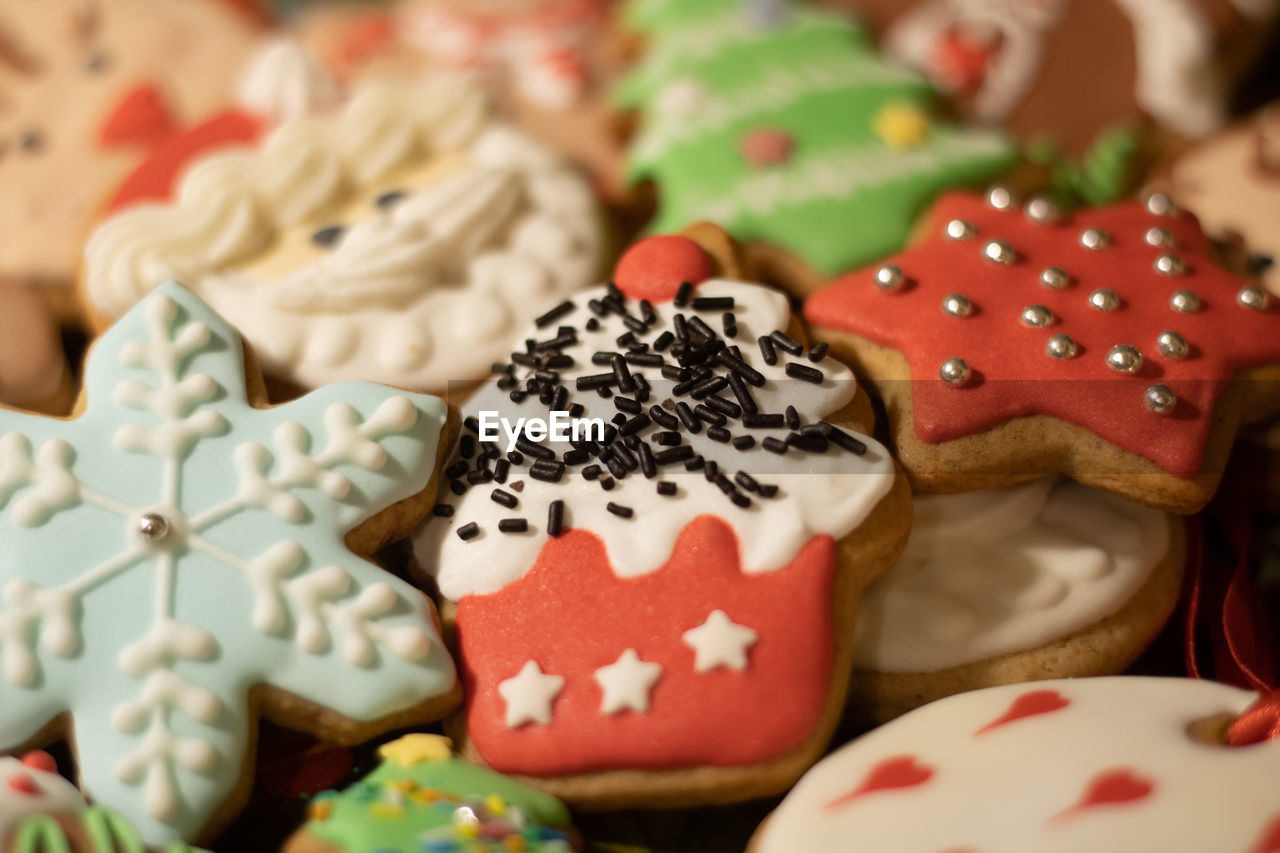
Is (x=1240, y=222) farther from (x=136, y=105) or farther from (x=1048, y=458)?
(x=136, y=105)

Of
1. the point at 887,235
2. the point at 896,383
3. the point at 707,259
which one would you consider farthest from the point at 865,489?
the point at 887,235

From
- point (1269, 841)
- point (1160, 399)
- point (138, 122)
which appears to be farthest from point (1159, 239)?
point (138, 122)

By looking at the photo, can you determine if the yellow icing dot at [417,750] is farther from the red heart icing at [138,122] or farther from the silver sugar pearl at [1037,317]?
the red heart icing at [138,122]

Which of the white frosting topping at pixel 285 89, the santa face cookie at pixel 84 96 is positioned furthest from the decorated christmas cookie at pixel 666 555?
the santa face cookie at pixel 84 96

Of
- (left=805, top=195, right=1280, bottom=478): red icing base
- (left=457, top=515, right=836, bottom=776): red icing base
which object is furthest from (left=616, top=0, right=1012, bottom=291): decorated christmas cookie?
(left=457, top=515, right=836, bottom=776): red icing base

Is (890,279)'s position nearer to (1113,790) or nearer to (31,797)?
(1113,790)

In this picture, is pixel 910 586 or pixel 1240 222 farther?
pixel 1240 222

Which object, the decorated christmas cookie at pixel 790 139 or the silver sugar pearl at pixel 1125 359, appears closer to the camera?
the silver sugar pearl at pixel 1125 359
